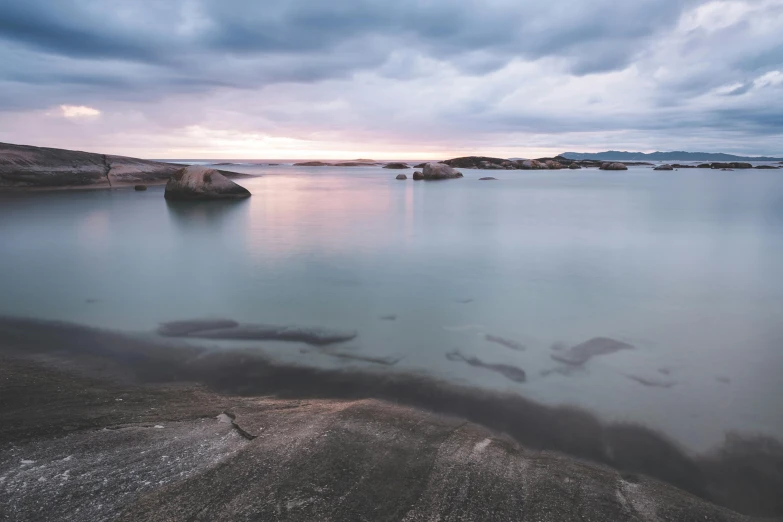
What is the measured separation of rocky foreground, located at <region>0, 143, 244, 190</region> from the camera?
18.6m

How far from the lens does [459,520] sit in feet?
6.78

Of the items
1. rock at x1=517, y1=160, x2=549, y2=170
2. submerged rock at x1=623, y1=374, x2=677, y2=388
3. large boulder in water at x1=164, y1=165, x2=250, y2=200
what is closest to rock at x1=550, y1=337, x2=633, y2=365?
submerged rock at x1=623, y1=374, x2=677, y2=388

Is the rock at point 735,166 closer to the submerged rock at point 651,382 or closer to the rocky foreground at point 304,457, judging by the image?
the submerged rock at point 651,382

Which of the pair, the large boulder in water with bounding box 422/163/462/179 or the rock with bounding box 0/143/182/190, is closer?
the rock with bounding box 0/143/182/190

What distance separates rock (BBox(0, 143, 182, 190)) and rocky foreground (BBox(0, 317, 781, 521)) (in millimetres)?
19729

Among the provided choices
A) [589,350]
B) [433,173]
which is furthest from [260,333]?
[433,173]

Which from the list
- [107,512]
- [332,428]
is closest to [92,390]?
[107,512]

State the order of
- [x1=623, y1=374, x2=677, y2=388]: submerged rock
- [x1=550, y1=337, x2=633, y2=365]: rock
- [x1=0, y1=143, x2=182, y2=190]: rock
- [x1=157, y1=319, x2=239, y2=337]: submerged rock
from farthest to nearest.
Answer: [x1=0, y1=143, x2=182, y2=190]: rock → [x1=157, y1=319, x2=239, y2=337]: submerged rock → [x1=550, y1=337, x2=633, y2=365]: rock → [x1=623, y1=374, x2=677, y2=388]: submerged rock

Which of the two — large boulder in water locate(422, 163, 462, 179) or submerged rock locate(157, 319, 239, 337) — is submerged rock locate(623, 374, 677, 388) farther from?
large boulder in water locate(422, 163, 462, 179)

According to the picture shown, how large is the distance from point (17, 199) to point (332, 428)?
18854 mm

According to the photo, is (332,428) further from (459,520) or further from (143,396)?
(143,396)

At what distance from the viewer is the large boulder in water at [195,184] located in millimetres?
16875

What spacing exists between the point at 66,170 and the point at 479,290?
69.3 ft

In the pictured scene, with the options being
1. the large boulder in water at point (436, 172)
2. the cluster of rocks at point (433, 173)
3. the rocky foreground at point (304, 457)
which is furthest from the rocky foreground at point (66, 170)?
the rocky foreground at point (304, 457)
